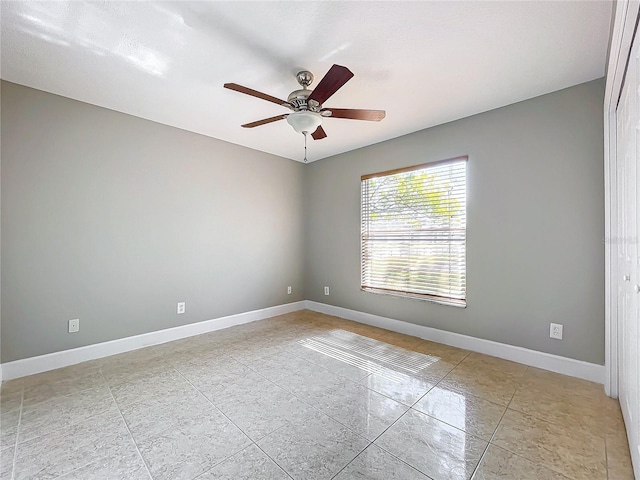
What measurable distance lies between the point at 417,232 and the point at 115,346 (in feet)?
11.5

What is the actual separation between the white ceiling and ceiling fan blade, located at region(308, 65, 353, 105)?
0.31 meters

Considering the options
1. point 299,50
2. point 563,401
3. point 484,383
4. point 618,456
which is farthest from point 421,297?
point 299,50

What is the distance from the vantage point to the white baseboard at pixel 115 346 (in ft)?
7.95

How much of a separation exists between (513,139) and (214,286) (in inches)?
147

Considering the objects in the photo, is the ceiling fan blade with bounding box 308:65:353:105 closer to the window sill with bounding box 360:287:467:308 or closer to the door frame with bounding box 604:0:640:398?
the door frame with bounding box 604:0:640:398

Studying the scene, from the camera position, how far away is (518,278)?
8.87 ft

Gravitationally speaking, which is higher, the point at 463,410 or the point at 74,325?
the point at 74,325

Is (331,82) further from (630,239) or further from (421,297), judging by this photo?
(421,297)

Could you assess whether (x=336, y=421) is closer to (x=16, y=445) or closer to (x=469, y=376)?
(x=469, y=376)

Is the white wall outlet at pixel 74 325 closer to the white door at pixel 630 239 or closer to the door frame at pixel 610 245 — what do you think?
the white door at pixel 630 239

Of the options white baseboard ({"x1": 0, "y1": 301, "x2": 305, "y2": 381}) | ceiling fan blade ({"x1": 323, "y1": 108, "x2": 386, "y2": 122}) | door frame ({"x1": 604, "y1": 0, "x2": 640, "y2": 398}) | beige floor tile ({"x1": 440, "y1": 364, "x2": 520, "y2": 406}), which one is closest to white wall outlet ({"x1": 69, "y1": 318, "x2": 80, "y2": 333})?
white baseboard ({"x1": 0, "y1": 301, "x2": 305, "y2": 381})

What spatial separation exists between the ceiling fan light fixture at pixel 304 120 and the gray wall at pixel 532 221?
5.54 ft

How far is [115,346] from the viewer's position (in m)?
2.90

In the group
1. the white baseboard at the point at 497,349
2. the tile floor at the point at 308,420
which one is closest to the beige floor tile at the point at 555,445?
the tile floor at the point at 308,420
